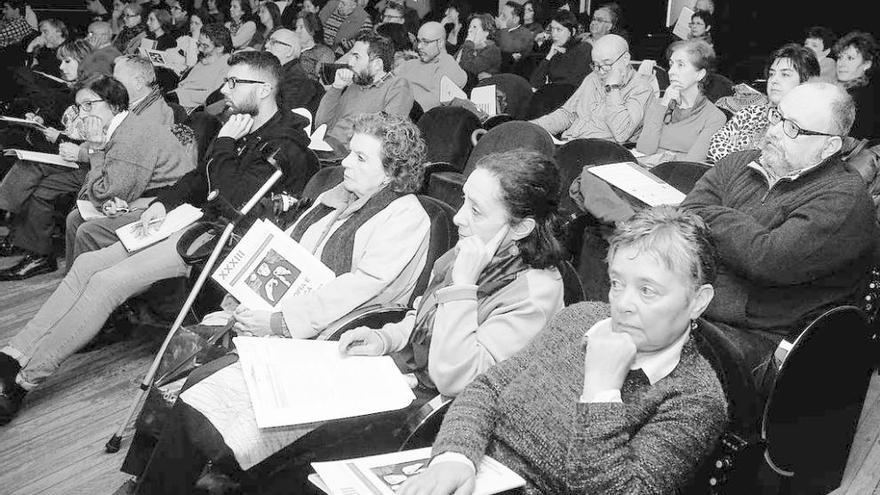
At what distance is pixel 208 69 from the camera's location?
6.11 meters

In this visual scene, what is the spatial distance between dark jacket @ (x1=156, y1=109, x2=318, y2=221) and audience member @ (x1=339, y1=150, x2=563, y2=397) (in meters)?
1.28

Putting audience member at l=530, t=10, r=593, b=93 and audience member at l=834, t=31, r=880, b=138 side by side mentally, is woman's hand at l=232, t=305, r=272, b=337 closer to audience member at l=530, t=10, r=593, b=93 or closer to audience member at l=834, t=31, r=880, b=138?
audience member at l=834, t=31, r=880, b=138

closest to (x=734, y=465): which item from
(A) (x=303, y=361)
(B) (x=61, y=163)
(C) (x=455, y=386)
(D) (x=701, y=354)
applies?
(D) (x=701, y=354)

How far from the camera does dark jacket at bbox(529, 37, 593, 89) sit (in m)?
6.12

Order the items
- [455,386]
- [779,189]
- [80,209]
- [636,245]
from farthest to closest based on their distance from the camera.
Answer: [80,209] → [779,189] → [455,386] → [636,245]

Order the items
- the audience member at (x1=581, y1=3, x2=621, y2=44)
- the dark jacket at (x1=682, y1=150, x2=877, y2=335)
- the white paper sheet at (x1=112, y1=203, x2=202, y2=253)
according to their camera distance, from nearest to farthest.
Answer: the dark jacket at (x1=682, y1=150, x2=877, y2=335) → the white paper sheet at (x1=112, y1=203, x2=202, y2=253) → the audience member at (x1=581, y1=3, x2=621, y2=44)

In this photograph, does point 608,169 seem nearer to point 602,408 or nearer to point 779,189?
point 779,189

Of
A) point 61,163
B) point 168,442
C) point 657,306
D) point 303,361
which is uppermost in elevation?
point 657,306

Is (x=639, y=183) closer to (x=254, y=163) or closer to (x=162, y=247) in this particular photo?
(x=254, y=163)

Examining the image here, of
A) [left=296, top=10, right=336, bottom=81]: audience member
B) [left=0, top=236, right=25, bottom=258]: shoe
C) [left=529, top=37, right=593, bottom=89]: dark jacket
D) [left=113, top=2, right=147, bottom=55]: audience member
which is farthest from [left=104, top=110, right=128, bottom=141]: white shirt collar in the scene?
[left=113, top=2, right=147, bottom=55]: audience member

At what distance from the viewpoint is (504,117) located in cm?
439

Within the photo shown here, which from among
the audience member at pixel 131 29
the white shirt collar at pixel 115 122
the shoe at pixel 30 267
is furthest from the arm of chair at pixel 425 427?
the audience member at pixel 131 29

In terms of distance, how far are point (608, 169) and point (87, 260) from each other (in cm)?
204

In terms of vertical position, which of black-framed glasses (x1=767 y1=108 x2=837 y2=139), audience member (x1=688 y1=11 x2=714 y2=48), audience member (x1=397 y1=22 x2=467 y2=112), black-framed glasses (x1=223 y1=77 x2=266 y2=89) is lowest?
audience member (x1=397 y1=22 x2=467 y2=112)
